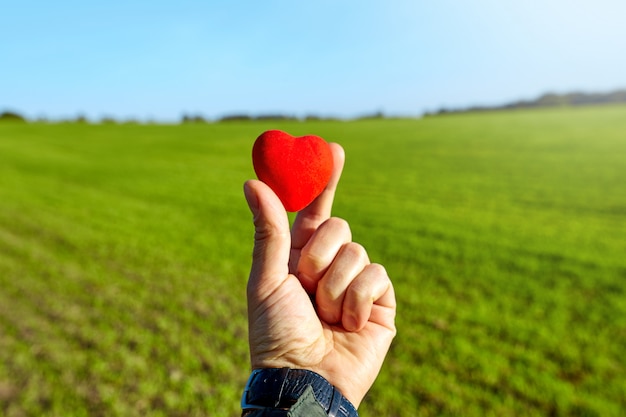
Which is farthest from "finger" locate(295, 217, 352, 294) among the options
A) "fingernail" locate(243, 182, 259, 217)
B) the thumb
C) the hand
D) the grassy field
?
the grassy field

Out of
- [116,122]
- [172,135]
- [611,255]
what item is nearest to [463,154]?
[611,255]

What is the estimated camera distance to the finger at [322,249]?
194 centimetres

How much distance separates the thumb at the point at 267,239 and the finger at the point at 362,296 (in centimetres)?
26

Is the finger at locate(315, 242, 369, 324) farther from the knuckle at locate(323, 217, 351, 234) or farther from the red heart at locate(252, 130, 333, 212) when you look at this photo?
the red heart at locate(252, 130, 333, 212)

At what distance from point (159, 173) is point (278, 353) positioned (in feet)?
66.7

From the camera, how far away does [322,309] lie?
2004 millimetres

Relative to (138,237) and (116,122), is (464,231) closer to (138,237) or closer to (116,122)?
(138,237)

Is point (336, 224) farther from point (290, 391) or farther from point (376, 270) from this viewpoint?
point (290, 391)

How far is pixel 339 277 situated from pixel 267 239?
0.35 meters

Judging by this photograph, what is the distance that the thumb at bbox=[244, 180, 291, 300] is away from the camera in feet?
5.43

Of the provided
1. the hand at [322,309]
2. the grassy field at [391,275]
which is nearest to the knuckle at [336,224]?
the hand at [322,309]

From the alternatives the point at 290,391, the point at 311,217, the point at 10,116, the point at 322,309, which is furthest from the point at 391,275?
the point at 10,116

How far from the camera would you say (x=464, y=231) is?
35.0ft

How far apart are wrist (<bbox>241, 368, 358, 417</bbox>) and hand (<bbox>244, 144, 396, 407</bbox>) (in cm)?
14
